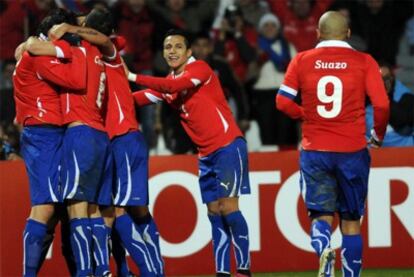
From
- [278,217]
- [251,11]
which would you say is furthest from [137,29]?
[278,217]

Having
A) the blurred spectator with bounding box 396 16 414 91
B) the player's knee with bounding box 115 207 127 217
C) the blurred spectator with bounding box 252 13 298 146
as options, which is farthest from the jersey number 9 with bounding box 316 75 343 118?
the blurred spectator with bounding box 396 16 414 91

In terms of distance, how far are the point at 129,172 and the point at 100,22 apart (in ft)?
4.01

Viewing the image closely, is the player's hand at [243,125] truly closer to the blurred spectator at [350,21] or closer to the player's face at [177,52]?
the blurred spectator at [350,21]

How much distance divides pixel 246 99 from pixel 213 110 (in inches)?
199

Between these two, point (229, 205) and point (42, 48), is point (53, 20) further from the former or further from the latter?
point (229, 205)

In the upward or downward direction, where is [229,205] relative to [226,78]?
downward

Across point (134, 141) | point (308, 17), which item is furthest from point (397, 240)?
point (308, 17)

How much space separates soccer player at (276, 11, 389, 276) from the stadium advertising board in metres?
2.07

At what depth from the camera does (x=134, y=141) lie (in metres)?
10.6

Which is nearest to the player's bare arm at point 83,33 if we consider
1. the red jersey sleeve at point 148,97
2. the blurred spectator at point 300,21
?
the red jersey sleeve at point 148,97

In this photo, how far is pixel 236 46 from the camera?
16.3 meters

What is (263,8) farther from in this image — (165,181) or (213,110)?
(213,110)

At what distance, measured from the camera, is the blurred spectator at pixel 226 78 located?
15453 millimetres

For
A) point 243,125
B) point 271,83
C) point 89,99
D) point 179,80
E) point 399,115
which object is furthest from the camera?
point 271,83
